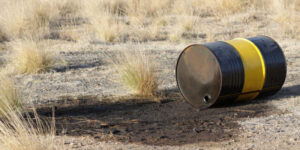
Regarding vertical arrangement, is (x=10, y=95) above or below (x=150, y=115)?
above

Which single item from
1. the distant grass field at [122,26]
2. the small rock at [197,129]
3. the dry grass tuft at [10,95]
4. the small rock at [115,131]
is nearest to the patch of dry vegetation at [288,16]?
the distant grass field at [122,26]

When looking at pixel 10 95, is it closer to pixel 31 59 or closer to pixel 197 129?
pixel 197 129

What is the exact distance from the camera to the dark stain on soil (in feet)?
19.4

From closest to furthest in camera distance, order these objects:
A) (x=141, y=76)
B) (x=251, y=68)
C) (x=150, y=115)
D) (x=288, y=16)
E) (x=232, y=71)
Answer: (x=232, y=71) < (x=251, y=68) < (x=150, y=115) < (x=141, y=76) < (x=288, y=16)

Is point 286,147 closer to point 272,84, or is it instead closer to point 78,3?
point 272,84

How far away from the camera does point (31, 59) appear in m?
9.65

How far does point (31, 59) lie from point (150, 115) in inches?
144

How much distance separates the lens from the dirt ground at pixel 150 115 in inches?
225

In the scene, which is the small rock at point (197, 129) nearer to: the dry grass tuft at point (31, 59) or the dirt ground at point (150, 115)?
the dirt ground at point (150, 115)

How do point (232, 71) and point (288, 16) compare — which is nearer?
point (232, 71)

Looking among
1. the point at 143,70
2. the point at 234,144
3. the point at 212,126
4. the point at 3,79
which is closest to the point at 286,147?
the point at 234,144

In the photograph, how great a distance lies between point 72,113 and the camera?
7.07 m

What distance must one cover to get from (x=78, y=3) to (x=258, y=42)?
12900 mm

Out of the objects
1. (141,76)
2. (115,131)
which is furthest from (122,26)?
(115,131)
